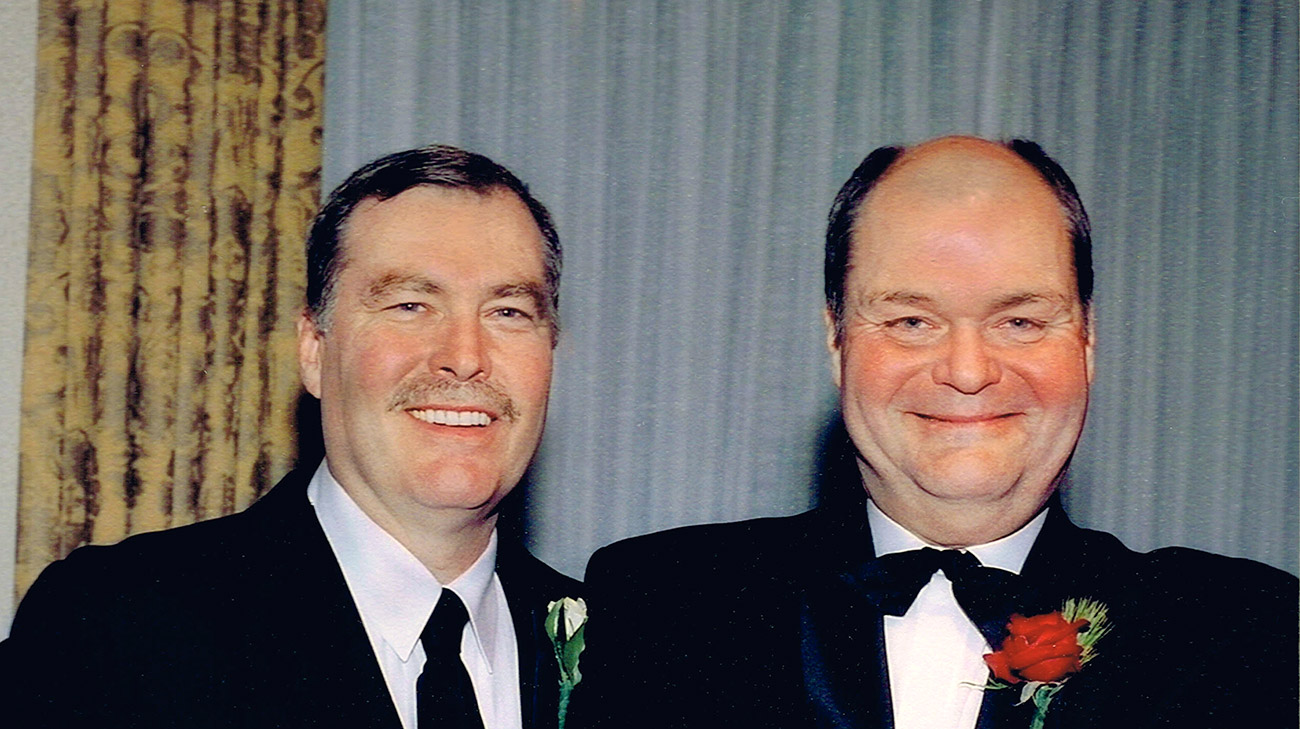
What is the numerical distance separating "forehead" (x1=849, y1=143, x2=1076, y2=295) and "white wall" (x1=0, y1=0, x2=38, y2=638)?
2.15 metres

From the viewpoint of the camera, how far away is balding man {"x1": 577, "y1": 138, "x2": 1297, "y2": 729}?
2.09 m

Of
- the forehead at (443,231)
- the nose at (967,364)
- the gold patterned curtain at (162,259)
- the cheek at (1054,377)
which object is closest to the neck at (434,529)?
the forehead at (443,231)

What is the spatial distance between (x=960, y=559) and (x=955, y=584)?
0.04 metres

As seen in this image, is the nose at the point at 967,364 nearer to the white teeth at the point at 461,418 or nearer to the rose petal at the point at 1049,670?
the rose petal at the point at 1049,670

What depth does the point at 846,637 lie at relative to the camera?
7.18 feet

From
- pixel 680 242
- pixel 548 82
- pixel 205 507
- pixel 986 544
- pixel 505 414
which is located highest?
pixel 548 82

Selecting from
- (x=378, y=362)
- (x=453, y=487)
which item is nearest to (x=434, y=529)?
(x=453, y=487)

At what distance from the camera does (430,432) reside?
7.74 ft

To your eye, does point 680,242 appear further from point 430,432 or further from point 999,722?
point 999,722

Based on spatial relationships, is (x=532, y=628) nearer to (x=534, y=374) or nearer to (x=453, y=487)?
(x=453, y=487)

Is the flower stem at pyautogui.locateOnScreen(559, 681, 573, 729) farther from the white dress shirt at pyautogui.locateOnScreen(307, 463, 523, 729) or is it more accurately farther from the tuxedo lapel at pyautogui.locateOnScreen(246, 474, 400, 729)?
the tuxedo lapel at pyautogui.locateOnScreen(246, 474, 400, 729)

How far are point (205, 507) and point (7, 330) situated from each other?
618mm

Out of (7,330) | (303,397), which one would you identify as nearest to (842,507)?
(303,397)

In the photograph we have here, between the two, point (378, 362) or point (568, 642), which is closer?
point (568, 642)
